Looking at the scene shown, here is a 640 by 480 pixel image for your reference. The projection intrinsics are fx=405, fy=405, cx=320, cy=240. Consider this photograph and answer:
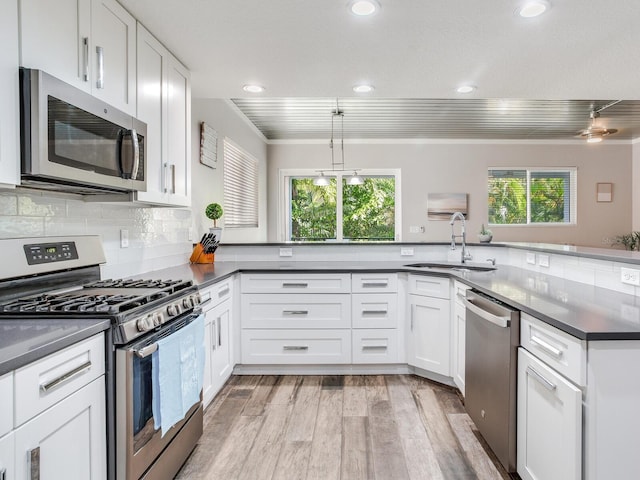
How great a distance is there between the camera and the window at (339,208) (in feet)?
22.8

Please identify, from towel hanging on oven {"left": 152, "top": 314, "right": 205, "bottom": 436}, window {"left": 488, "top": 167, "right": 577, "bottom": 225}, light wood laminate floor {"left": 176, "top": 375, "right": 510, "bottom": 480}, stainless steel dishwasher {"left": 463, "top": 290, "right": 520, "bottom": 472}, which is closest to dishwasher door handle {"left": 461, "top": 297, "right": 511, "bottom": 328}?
stainless steel dishwasher {"left": 463, "top": 290, "right": 520, "bottom": 472}

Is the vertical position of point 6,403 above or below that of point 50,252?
below

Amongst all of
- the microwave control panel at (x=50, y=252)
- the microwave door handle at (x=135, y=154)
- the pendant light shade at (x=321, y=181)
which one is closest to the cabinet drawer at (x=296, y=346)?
the microwave control panel at (x=50, y=252)

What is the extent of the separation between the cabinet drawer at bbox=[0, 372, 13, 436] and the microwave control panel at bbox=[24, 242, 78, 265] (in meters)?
0.87

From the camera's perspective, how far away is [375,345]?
3.18 meters

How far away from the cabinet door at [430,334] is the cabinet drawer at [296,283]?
56 cm

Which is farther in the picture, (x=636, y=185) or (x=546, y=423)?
(x=636, y=185)

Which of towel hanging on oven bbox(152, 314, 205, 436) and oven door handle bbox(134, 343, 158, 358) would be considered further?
towel hanging on oven bbox(152, 314, 205, 436)

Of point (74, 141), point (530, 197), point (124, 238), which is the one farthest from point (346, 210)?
point (74, 141)

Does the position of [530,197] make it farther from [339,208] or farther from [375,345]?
[375,345]

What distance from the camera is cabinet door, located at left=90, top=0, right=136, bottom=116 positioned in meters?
1.77

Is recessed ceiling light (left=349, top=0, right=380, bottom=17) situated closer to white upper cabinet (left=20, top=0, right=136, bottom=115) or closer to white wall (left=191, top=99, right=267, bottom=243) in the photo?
white upper cabinet (left=20, top=0, right=136, bottom=115)

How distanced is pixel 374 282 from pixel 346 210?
394 centimetres

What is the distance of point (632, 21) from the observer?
2102 millimetres
